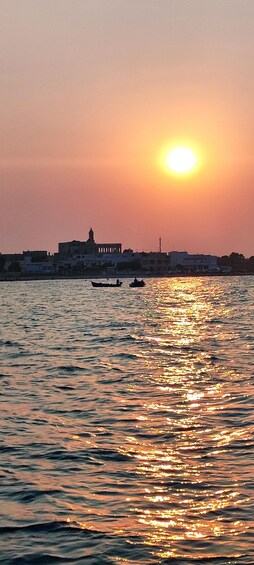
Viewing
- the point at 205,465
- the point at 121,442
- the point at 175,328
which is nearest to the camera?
the point at 205,465

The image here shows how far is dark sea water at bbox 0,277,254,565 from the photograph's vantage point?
9156 millimetres

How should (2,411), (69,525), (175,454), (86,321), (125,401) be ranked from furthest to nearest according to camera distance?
(86,321)
(125,401)
(2,411)
(175,454)
(69,525)

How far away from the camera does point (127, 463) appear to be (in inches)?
503

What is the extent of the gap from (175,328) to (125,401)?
2930cm

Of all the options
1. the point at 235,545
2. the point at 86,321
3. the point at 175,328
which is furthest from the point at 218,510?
the point at 86,321

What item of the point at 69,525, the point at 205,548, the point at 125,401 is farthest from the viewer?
the point at 125,401

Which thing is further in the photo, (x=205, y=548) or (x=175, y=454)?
(x=175, y=454)

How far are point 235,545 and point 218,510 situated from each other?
1228 mm

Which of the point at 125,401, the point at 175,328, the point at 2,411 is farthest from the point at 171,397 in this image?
the point at 175,328

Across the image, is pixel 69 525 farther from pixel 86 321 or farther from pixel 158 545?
pixel 86 321

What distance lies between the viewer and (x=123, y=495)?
36.0 ft

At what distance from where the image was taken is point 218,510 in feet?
33.5

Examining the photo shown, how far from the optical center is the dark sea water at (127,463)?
9.16m

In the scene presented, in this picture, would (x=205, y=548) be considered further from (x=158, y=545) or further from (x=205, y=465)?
(x=205, y=465)
